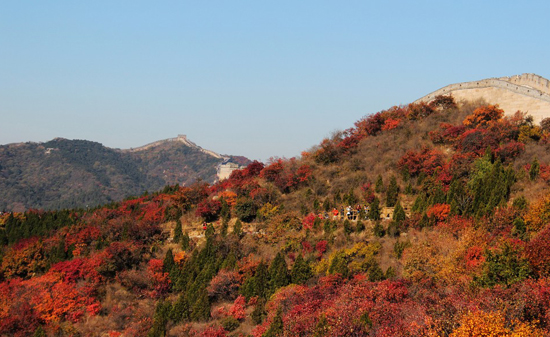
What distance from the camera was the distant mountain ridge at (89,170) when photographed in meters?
117

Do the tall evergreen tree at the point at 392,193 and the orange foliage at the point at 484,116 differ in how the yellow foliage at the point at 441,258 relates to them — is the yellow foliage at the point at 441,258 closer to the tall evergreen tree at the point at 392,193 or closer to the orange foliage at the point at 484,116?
the tall evergreen tree at the point at 392,193

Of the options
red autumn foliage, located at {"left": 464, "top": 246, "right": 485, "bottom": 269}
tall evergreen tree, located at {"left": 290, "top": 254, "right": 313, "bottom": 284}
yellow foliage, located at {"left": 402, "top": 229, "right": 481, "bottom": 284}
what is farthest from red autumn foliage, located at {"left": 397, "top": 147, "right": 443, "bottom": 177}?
tall evergreen tree, located at {"left": 290, "top": 254, "right": 313, "bottom": 284}

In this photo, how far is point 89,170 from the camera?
140 metres

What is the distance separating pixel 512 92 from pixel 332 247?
59.0ft

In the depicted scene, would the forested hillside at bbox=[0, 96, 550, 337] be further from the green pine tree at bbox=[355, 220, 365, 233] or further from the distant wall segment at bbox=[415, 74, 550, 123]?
the distant wall segment at bbox=[415, 74, 550, 123]

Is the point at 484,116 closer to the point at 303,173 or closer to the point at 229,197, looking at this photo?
the point at 303,173

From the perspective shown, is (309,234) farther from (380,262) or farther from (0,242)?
(0,242)

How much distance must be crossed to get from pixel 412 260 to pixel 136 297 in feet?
49.8

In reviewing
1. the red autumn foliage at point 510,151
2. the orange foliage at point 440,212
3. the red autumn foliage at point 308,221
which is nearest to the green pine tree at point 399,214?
the orange foliage at point 440,212

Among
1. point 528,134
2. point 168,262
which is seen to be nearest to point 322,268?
point 168,262

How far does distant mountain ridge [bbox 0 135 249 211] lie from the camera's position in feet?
382

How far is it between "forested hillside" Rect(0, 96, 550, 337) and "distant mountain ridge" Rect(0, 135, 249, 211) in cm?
7942

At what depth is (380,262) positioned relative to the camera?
2541 centimetres

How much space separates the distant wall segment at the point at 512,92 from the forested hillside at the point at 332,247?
1086mm
